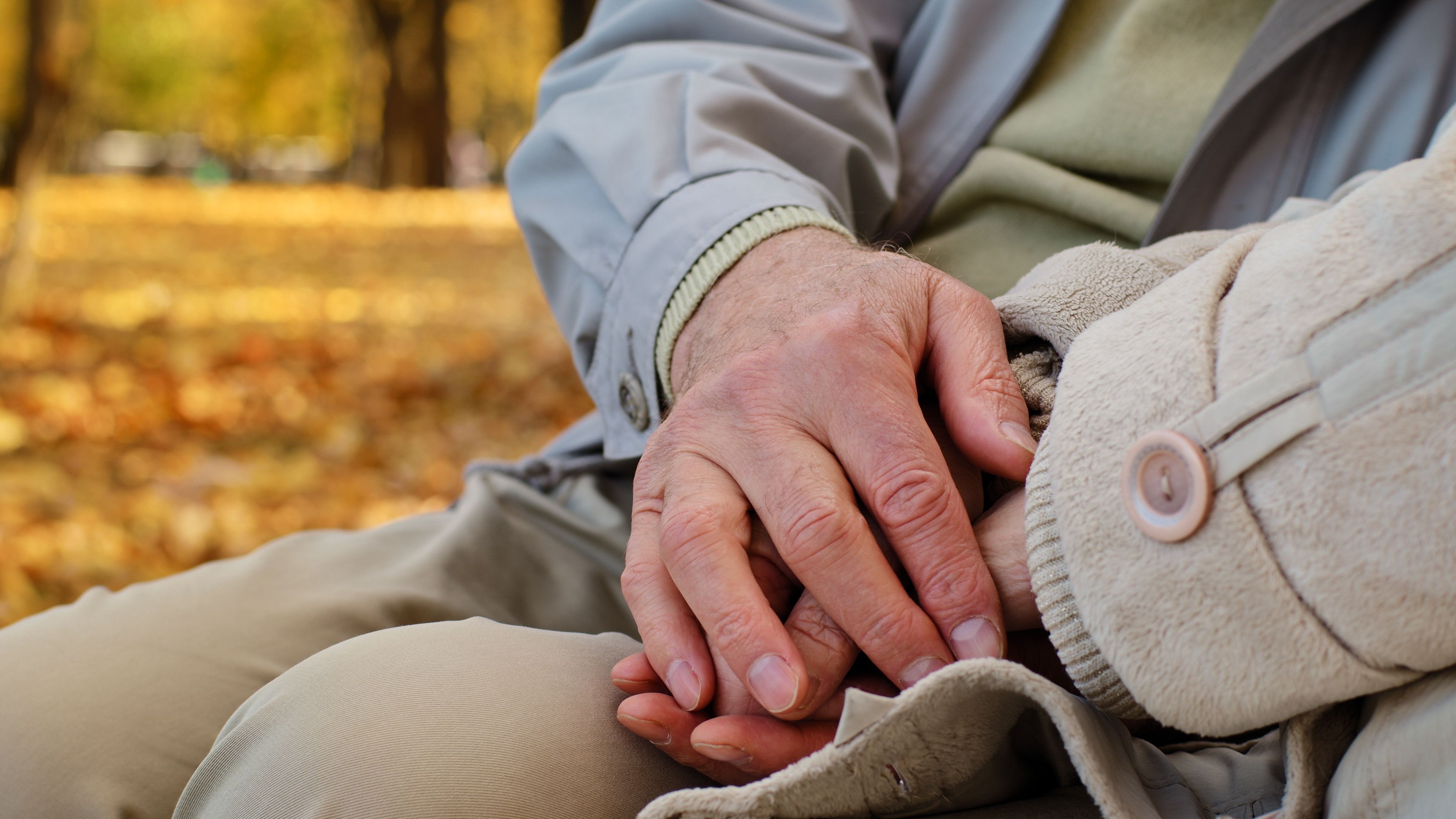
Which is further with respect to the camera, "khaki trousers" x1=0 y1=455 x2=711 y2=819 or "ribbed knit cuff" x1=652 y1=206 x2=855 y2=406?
"ribbed knit cuff" x1=652 y1=206 x2=855 y2=406

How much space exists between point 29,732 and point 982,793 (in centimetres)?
90

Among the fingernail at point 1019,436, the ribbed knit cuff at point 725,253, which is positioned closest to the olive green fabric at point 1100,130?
the ribbed knit cuff at point 725,253

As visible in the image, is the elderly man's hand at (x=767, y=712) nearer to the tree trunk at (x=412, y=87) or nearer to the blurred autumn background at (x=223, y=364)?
the blurred autumn background at (x=223, y=364)

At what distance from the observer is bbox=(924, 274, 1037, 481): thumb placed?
32.2 inches

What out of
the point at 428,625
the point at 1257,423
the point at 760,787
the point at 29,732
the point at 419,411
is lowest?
the point at 419,411

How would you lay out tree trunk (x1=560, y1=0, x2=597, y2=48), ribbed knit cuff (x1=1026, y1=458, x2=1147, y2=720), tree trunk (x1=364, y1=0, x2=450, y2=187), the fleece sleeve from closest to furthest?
the fleece sleeve, ribbed knit cuff (x1=1026, y1=458, x2=1147, y2=720), tree trunk (x1=560, y1=0, x2=597, y2=48), tree trunk (x1=364, y1=0, x2=450, y2=187)

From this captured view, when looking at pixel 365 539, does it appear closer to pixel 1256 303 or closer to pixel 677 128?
pixel 677 128

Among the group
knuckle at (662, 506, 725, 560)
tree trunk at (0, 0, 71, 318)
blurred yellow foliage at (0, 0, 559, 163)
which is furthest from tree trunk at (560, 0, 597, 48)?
blurred yellow foliage at (0, 0, 559, 163)

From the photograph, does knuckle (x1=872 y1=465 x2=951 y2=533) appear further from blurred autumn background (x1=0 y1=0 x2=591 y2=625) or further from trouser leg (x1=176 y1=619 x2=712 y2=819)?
blurred autumn background (x1=0 y1=0 x2=591 y2=625)

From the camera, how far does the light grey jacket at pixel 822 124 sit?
118 centimetres

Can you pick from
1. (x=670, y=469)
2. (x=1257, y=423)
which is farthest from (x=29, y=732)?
(x=1257, y=423)

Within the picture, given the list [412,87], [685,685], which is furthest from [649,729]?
[412,87]

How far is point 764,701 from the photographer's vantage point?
2.47 ft

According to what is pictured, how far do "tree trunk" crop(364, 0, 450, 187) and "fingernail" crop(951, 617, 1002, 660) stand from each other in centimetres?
1577
